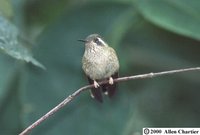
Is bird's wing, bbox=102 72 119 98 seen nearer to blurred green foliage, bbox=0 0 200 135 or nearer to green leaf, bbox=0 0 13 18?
blurred green foliage, bbox=0 0 200 135

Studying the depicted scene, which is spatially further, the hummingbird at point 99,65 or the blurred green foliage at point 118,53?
the blurred green foliage at point 118,53

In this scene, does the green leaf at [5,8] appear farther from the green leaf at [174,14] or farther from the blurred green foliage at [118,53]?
the green leaf at [174,14]

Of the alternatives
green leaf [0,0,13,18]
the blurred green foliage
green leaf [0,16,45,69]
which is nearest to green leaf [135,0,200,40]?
the blurred green foliage

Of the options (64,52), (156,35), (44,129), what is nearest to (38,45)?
(64,52)

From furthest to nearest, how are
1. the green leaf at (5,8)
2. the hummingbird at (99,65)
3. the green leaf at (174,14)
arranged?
the green leaf at (174,14), the green leaf at (5,8), the hummingbird at (99,65)

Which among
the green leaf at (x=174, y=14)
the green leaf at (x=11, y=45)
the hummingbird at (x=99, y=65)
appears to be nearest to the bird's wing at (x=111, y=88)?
the hummingbird at (x=99, y=65)

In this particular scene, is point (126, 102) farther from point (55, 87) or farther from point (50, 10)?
point (50, 10)

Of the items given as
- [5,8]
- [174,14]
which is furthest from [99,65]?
[174,14]

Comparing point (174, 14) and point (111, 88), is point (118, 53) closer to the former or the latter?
point (174, 14)
